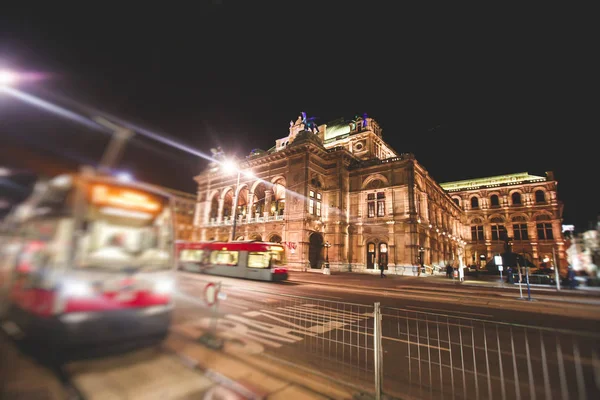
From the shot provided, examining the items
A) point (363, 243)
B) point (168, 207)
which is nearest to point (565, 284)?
point (363, 243)

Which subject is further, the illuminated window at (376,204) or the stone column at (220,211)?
the stone column at (220,211)

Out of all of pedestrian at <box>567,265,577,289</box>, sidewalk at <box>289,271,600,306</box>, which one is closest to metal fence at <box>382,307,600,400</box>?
sidewalk at <box>289,271,600,306</box>

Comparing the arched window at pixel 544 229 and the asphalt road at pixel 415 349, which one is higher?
the arched window at pixel 544 229

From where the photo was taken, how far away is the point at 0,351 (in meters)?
3.85

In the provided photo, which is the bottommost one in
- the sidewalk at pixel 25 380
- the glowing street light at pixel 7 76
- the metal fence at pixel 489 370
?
the metal fence at pixel 489 370

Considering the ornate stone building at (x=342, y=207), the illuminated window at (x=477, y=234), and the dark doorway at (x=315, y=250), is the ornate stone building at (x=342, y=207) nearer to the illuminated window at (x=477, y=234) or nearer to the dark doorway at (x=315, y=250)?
the dark doorway at (x=315, y=250)

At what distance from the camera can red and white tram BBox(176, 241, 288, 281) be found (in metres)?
17.3

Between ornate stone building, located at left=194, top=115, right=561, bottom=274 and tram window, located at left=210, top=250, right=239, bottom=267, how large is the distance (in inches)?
359

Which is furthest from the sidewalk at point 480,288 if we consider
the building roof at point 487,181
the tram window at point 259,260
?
the building roof at point 487,181

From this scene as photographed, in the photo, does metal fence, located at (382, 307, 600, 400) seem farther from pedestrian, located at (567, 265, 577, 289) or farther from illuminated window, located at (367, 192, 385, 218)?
illuminated window, located at (367, 192, 385, 218)

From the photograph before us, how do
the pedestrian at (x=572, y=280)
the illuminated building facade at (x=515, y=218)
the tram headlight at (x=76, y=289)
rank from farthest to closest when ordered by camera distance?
the illuminated building facade at (x=515, y=218) < the pedestrian at (x=572, y=280) < the tram headlight at (x=76, y=289)

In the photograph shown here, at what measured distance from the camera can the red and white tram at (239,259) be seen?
17.3m

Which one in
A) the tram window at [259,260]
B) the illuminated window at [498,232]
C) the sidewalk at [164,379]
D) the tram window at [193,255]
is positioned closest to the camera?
the sidewalk at [164,379]

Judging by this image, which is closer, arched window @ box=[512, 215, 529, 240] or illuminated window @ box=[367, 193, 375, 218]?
illuminated window @ box=[367, 193, 375, 218]
